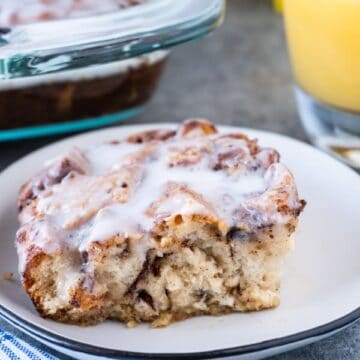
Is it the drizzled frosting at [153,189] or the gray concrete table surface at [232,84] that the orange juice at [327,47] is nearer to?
the gray concrete table surface at [232,84]

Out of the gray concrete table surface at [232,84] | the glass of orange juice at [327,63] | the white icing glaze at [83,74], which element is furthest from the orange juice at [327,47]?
the white icing glaze at [83,74]

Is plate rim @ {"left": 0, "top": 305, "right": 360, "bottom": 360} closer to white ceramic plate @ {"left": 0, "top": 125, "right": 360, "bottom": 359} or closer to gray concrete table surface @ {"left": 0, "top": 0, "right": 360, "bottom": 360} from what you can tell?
white ceramic plate @ {"left": 0, "top": 125, "right": 360, "bottom": 359}

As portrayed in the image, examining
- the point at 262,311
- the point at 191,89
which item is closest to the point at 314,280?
the point at 262,311

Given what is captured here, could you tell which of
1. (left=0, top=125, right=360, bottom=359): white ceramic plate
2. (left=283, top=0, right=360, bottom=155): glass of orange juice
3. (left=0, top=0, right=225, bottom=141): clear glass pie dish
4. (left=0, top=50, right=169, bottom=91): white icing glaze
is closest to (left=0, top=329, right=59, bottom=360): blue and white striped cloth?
(left=0, top=125, right=360, bottom=359): white ceramic plate

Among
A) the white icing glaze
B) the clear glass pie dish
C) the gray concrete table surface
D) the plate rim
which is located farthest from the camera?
the gray concrete table surface

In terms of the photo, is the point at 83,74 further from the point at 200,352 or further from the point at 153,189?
the point at 200,352
